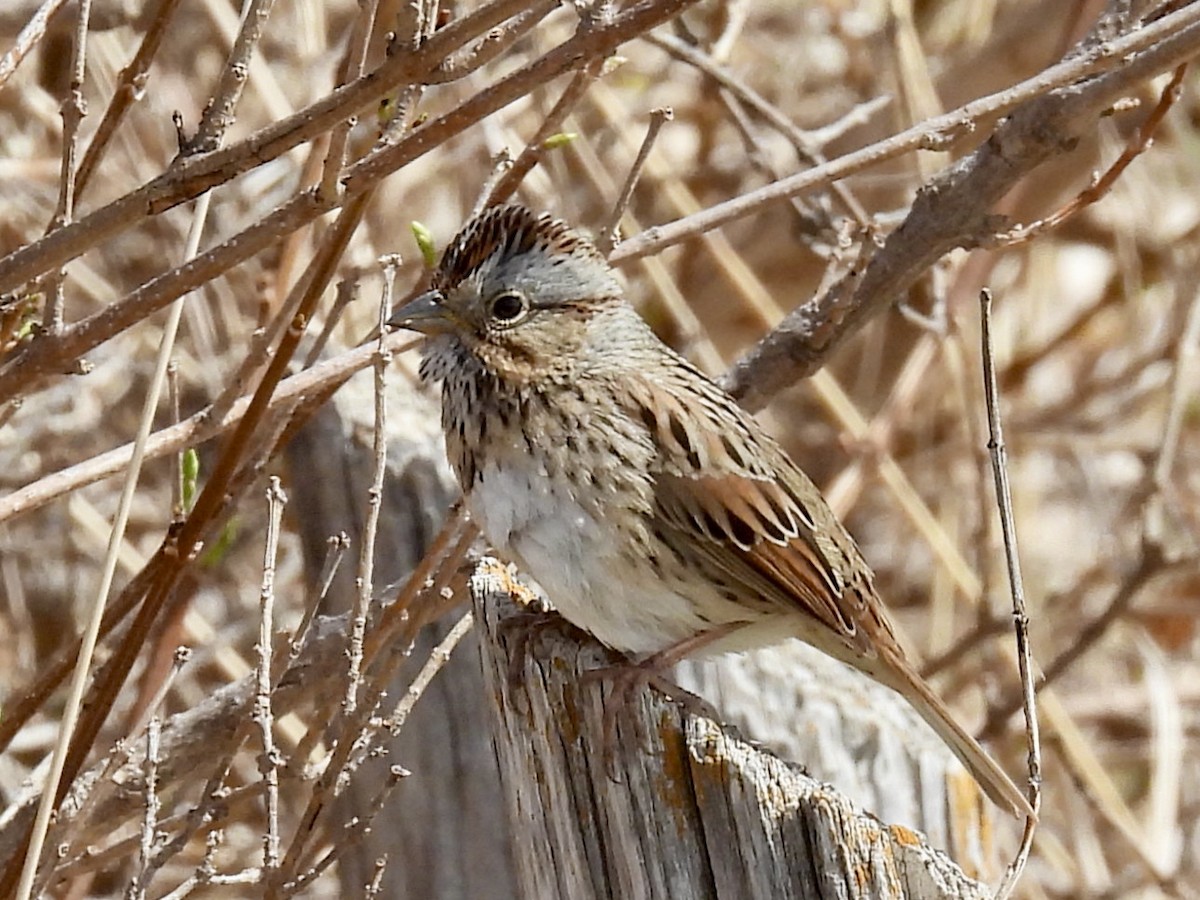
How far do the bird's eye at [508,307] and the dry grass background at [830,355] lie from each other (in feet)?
1.12

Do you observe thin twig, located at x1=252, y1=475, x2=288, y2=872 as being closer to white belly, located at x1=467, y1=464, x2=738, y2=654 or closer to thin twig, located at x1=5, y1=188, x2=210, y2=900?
thin twig, located at x1=5, y1=188, x2=210, y2=900

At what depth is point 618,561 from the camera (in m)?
2.18

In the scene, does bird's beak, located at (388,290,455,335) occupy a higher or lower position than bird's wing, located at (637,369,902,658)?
higher

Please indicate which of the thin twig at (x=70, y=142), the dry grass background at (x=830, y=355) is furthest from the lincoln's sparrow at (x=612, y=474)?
the thin twig at (x=70, y=142)

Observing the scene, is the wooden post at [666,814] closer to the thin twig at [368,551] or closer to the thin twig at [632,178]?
the thin twig at [368,551]

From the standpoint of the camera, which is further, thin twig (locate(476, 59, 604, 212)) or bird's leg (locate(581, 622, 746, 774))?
thin twig (locate(476, 59, 604, 212))

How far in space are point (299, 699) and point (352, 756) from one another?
430 millimetres

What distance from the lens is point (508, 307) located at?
2.31 m

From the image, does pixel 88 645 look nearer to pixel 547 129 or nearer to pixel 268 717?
pixel 268 717

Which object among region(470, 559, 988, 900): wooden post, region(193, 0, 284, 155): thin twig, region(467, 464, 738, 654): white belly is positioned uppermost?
region(193, 0, 284, 155): thin twig


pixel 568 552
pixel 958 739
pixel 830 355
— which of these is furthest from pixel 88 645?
pixel 830 355

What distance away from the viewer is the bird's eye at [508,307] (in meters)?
2.30

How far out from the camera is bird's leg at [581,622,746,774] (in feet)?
5.75

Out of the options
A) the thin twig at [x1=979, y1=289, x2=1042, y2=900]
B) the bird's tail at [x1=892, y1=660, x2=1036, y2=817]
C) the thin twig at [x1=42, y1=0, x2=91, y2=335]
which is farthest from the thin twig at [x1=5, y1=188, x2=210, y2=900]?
the bird's tail at [x1=892, y1=660, x2=1036, y2=817]
